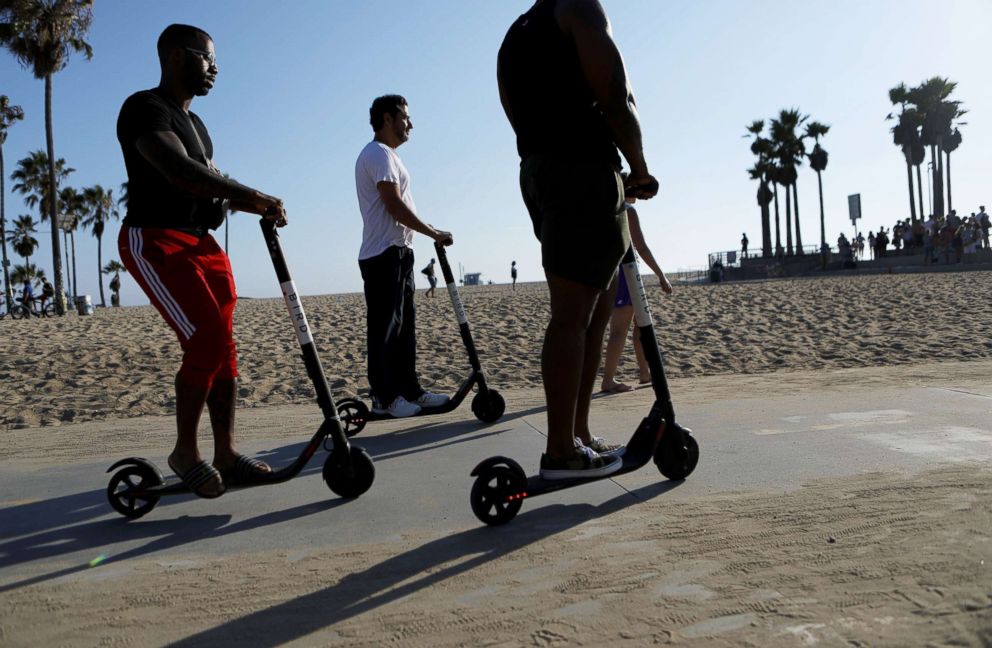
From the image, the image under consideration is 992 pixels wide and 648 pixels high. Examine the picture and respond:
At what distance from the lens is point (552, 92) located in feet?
9.84

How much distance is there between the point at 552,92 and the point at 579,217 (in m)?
0.48

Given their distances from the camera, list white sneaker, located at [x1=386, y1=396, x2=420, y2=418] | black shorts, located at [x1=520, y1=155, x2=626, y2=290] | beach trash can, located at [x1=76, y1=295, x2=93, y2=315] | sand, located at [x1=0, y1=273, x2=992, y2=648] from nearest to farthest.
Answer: sand, located at [x1=0, y1=273, x2=992, y2=648]
black shorts, located at [x1=520, y1=155, x2=626, y2=290]
white sneaker, located at [x1=386, y1=396, x2=420, y2=418]
beach trash can, located at [x1=76, y1=295, x2=93, y2=315]

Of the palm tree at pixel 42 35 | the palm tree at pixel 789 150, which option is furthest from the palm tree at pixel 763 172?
the palm tree at pixel 42 35

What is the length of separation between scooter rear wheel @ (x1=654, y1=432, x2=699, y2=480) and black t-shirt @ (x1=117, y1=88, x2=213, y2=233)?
210 cm

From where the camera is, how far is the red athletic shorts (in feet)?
10.2

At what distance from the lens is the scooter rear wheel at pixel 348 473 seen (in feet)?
10.9

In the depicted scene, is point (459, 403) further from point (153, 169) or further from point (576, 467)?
point (153, 169)

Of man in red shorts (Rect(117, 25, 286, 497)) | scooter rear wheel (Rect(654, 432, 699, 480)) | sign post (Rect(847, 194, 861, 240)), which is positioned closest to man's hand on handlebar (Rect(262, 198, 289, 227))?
man in red shorts (Rect(117, 25, 286, 497))

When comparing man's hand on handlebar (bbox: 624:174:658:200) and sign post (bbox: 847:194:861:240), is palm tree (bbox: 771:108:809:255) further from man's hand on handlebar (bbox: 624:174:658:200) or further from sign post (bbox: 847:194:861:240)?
man's hand on handlebar (bbox: 624:174:658:200)

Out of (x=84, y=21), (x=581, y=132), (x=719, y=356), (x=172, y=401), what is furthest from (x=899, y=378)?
(x=84, y=21)

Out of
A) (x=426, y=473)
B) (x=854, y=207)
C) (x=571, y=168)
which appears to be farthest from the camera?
(x=854, y=207)

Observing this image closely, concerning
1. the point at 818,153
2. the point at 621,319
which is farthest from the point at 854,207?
the point at 621,319

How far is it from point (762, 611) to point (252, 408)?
213 inches

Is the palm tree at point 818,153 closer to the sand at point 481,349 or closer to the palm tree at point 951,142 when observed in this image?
the palm tree at point 951,142
